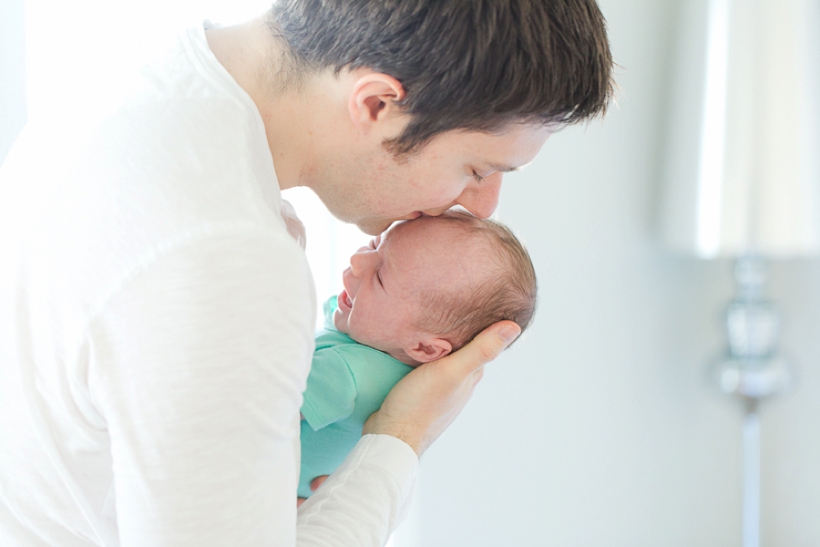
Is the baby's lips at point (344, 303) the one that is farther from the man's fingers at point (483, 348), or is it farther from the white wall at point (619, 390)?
the white wall at point (619, 390)

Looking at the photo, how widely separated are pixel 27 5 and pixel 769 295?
220 cm

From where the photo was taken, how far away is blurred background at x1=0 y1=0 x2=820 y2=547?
2002mm

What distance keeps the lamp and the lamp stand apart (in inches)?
Result: 5.4

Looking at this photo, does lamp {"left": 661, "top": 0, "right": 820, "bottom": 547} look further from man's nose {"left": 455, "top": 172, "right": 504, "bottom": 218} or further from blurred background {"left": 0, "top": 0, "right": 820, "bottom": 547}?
man's nose {"left": 455, "top": 172, "right": 504, "bottom": 218}

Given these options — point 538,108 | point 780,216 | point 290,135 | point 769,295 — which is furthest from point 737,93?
point 290,135

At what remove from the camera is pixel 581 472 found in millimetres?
2219

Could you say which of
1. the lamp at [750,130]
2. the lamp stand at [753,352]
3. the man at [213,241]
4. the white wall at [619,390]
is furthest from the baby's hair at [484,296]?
the lamp stand at [753,352]

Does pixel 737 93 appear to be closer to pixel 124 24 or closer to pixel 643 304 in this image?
pixel 643 304

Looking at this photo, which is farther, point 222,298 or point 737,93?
point 737,93

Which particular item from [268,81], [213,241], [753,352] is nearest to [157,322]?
[213,241]

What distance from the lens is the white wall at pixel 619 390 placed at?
6.65ft

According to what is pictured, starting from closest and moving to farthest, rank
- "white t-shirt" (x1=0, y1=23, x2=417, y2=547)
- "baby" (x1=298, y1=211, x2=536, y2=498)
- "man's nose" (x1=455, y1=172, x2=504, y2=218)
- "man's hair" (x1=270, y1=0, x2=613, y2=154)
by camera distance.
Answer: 1. "white t-shirt" (x1=0, y1=23, x2=417, y2=547)
2. "man's hair" (x1=270, y1=0, x2=613, y2=154)
3. "man's nose" (x1=455, y1=172, x2=504, y2=218)
4. "baby" (x1=298, y1=211, x2=536, y2=498)

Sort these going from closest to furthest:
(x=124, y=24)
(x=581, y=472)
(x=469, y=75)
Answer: (x=469, y=75)
(x=124, y=24)
(x=581, y=472)

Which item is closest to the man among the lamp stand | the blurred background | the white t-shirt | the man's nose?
the white t-shirt
